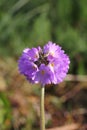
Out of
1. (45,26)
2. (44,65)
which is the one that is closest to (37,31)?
(45,26)

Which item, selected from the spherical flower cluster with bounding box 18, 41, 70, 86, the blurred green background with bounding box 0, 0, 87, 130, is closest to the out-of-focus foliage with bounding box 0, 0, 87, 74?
the blurred green background with bounding box 0, 0, 87, 130

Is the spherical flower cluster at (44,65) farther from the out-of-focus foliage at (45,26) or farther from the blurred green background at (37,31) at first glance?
the out-of-focus foliage at (45,26)

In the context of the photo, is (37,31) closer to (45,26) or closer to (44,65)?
(45,26)

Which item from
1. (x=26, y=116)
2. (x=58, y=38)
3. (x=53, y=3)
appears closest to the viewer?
(x=26, y=116)

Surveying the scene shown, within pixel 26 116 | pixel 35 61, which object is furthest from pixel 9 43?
pixel 35 61

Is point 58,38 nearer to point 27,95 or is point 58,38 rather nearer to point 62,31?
point 62,31

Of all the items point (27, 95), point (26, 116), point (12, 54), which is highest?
point (12, 54)
